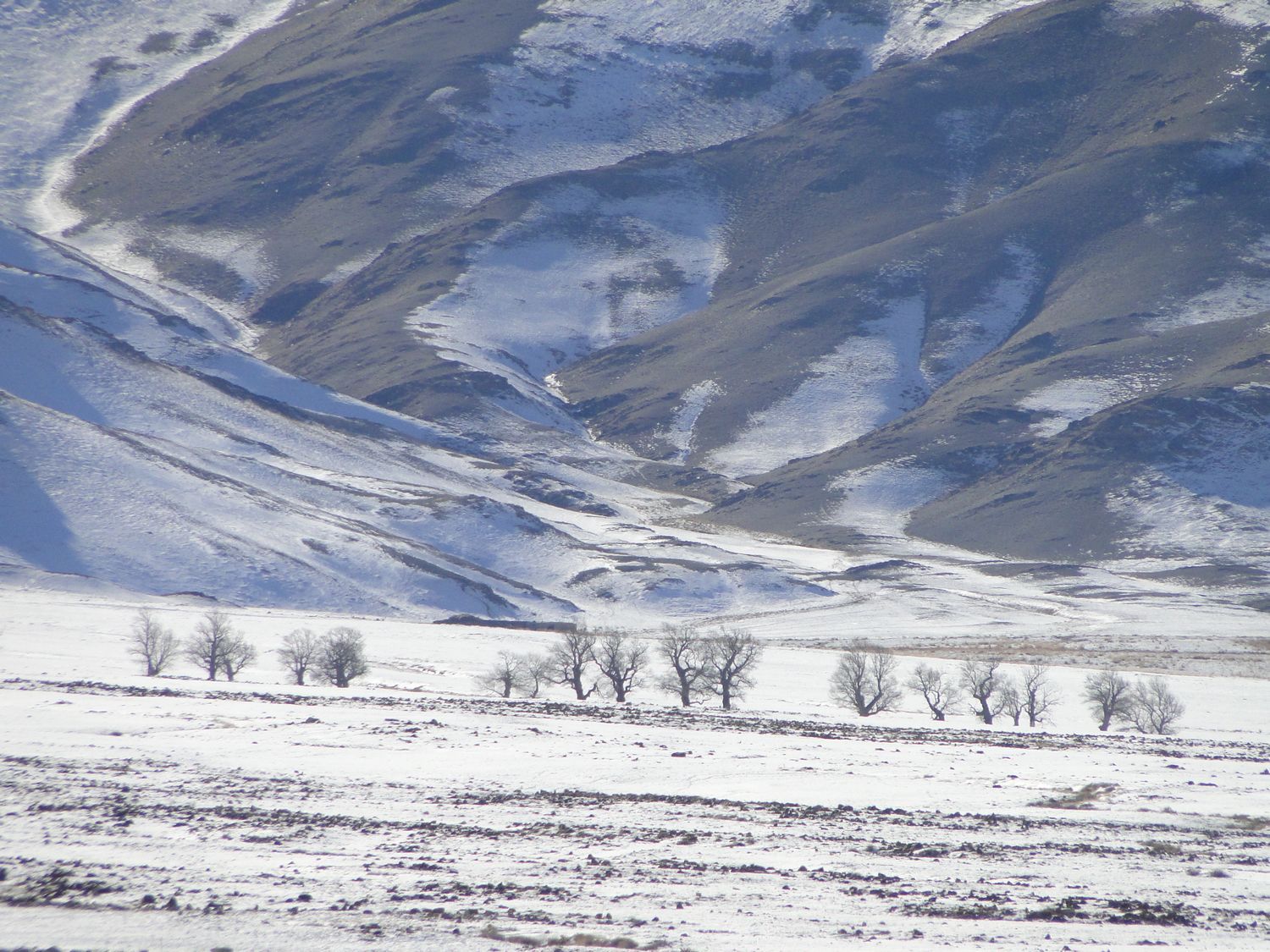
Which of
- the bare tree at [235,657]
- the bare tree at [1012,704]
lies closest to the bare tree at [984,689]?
the bare tree at [1012,704]

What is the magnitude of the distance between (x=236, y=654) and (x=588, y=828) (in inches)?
1664

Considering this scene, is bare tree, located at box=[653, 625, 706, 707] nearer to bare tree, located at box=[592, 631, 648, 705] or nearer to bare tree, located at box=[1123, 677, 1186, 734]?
bare tree, located at box=[592, 631, 648, 705]

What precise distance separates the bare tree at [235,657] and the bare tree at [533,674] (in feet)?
44.0

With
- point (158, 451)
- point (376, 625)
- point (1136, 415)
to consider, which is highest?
point (1136, 415)

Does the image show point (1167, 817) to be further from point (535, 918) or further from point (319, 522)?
point (319, 522)

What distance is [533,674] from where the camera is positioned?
56.4m

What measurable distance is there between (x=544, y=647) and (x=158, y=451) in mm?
65894

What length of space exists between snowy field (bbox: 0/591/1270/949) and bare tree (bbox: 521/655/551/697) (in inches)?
515

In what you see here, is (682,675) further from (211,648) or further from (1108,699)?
(211,648)

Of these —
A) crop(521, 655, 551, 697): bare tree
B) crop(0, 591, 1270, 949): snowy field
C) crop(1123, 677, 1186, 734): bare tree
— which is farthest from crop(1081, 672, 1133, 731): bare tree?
crop(521, 655, 551, 697): bare tree

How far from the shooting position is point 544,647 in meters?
77.2

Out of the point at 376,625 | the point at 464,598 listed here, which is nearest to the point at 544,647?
the point at 376,625

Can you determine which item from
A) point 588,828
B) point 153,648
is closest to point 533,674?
point 153,648

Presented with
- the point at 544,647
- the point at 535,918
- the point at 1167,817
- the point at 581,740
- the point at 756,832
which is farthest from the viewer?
the point at 544,647
